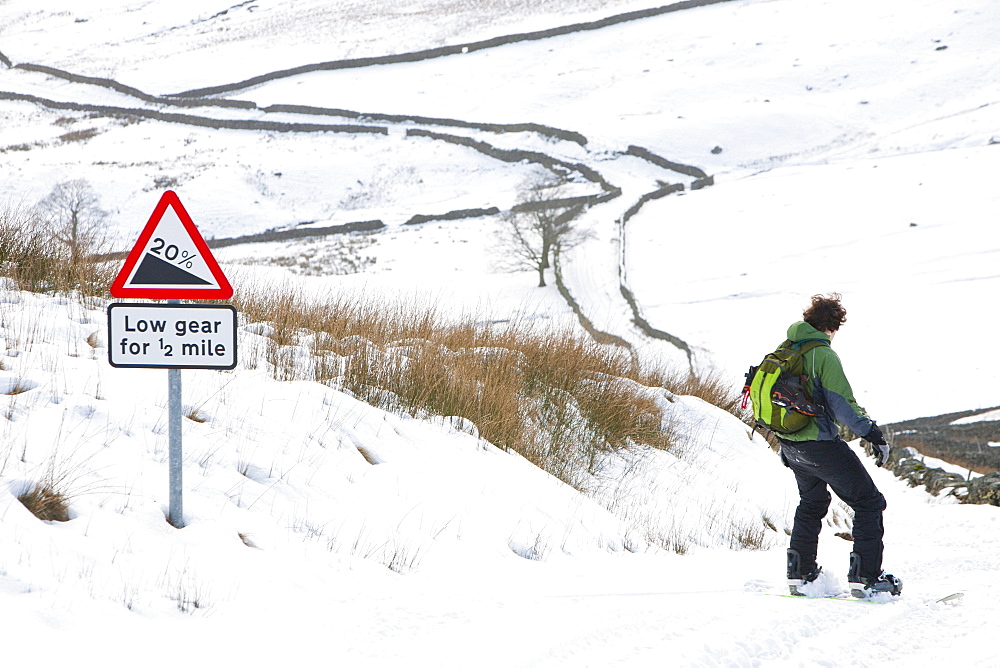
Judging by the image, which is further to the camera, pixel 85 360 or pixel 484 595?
pixel 85 360

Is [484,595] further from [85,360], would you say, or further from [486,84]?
[486,84]

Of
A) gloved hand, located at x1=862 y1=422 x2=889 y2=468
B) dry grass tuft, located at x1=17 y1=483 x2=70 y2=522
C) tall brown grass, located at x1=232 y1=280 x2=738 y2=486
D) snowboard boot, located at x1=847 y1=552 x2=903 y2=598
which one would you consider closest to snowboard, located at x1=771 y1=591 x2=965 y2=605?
snowboard boot, located at x1=847 y1=552 x2=903 y2=598

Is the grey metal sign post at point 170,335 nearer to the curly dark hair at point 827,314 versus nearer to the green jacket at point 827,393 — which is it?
the green jacket at point 827,393

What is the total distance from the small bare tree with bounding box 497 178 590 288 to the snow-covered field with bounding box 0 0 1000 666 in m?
0.85

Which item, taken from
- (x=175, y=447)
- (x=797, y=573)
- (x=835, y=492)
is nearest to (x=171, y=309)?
(x=175, y=447)

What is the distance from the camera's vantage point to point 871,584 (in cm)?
435

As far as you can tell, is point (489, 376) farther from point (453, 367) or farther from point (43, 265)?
point (43, 265)

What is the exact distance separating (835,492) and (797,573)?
581 millimetres

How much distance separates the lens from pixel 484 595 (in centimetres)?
363

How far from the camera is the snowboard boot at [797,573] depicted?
447cm

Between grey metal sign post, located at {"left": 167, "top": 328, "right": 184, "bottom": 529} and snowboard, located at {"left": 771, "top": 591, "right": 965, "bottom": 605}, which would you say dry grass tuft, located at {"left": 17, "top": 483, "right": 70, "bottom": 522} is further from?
snowboard, located at {"left": 771, "top": 591, "right": 965, "bottom": 605}

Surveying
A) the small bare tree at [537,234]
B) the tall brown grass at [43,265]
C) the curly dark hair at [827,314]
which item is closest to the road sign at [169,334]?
the curly dark hair at [827,314]

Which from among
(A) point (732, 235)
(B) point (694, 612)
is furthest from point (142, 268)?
(A) point (732, 235)

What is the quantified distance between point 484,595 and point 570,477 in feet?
9.03
